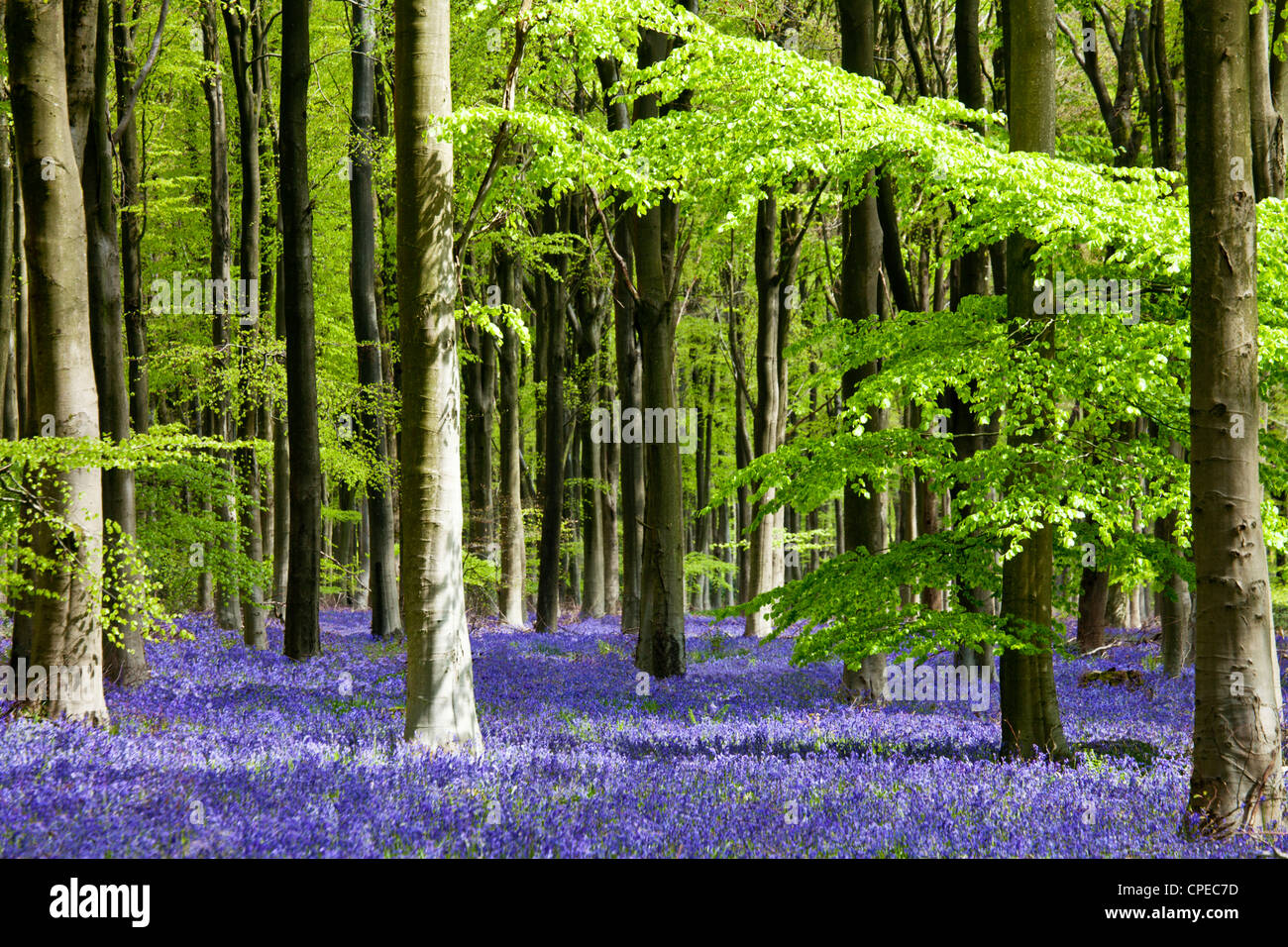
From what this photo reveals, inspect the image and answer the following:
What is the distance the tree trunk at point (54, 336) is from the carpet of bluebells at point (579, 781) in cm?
69

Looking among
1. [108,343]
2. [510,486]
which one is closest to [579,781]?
[108,343]

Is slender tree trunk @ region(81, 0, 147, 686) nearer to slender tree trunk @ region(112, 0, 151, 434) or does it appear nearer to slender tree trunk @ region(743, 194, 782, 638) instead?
slender tree trunk @ region(112, 0, 151, 434)

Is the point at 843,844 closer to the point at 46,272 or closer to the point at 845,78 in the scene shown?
the point at 845,78

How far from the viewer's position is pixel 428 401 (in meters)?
6.48

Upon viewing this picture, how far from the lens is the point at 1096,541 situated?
7.13m

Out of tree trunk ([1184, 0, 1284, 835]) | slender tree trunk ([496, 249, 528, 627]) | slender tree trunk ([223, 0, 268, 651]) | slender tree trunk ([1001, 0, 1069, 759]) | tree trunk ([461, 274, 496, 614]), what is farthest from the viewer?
tree trunk ([461, 274, 496, 614])

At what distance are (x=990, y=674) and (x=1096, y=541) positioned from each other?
551 centimetres

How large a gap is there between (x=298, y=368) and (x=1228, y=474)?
11608 millimetres

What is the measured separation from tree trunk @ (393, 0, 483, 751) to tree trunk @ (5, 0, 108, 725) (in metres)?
2.59

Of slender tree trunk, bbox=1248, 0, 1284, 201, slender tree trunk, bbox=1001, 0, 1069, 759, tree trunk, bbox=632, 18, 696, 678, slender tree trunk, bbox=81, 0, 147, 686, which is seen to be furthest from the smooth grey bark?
slender tree trunk, bbox=1001, 0, 1069, 759

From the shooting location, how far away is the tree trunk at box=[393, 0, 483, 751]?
6.45 meters

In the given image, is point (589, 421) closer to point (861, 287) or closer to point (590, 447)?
point (590, 447)

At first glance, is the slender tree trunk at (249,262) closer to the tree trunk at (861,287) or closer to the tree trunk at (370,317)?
the tree trunk at (370,317)
